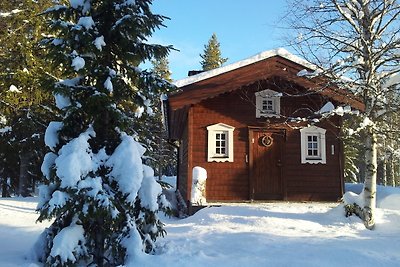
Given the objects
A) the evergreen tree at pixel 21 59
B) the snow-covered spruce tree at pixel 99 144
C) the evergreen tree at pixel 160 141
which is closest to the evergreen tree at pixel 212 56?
the evergreen tree at pixel 160 141

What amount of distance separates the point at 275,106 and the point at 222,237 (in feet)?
24.5

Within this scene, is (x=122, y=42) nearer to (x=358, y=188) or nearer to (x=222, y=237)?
(x=222, y=237)

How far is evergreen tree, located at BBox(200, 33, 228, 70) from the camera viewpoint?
49.4 m

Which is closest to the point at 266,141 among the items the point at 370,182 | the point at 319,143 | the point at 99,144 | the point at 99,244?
the point at 319,143

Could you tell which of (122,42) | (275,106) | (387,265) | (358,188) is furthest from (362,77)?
(358,188)

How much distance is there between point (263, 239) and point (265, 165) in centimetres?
649

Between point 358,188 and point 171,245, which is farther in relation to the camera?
point 358,188

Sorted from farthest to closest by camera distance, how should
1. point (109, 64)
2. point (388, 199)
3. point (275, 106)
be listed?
1. point (275, 106)
2. point (388, 199)
3. point (109, 64)

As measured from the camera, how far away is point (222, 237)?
8070mm

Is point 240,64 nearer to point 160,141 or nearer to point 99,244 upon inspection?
point 99,244

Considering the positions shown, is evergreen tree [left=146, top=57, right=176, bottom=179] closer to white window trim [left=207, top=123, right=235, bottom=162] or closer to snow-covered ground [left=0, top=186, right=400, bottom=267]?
white window trim [left=207, top=123, right=235, bottom=162]

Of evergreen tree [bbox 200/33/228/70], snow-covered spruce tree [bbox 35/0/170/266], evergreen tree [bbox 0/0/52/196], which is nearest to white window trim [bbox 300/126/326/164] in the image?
snow-covered spruce tree [bbox 35/0/170/266]

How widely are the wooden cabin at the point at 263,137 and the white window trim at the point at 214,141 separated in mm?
34

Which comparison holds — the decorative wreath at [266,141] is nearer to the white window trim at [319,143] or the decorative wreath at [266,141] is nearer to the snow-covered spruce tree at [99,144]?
the white window trim at [319,143]
